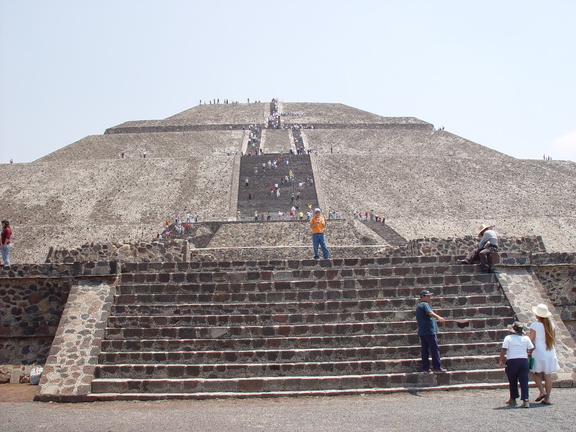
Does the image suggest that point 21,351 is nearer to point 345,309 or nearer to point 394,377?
point 345,309

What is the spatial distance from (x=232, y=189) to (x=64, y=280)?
2685cm

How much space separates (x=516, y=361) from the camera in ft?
23.2

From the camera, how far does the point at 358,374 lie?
816cm

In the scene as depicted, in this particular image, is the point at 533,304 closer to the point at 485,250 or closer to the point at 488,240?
the point at 485,250

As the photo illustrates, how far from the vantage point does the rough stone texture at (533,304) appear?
8219 millimetres

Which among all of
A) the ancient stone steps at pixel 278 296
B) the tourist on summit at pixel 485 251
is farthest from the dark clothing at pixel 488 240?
the ancient stone steps at pixel 278 296

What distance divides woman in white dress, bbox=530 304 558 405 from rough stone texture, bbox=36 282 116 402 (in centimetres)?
528

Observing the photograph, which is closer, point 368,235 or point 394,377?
point 394,377

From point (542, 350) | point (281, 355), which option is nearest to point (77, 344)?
point (281, 355)

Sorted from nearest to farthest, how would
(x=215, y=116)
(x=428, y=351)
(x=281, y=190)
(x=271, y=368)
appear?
1. (x=428, y=351)
2. (x=271, y=368)
3. (x=281, y=190)
4. (x=215, y=116)

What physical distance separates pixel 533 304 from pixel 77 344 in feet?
20.6

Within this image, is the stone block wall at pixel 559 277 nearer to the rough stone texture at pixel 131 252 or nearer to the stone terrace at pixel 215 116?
the rough stone texture at pixel 131 252

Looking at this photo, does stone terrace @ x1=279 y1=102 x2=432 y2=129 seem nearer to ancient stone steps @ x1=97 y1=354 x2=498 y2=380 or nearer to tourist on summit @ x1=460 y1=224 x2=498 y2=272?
tourist on summit @ x1=460 y1=224 x2=498 y2=272

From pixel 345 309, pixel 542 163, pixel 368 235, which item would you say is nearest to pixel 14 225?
pixel 368 235
